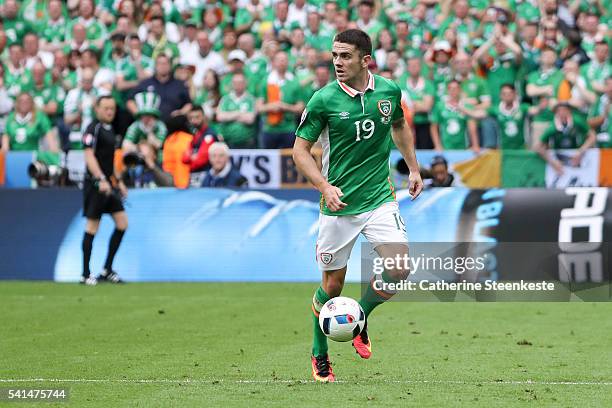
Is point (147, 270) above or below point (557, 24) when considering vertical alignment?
below

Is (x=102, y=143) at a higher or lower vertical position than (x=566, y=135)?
higher

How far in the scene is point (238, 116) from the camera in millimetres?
20203

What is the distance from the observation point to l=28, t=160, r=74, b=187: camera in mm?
18750

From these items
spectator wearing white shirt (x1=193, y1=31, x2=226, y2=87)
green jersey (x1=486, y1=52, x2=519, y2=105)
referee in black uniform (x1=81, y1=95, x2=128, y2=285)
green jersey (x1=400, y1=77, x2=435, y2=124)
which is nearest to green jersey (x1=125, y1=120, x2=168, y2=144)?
spectator wearing white shirt (x1=193, y1=31, x2=226, y2=87)

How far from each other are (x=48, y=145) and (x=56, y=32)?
12.1ft

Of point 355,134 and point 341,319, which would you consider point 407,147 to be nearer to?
point 355,134

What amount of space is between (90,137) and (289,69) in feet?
16.7

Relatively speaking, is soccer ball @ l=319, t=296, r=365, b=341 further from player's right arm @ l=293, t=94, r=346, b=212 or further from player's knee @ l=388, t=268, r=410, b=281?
player's right arm @ l=293, t=94, r=346, b=212

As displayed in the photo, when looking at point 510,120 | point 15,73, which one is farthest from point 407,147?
point 15,73

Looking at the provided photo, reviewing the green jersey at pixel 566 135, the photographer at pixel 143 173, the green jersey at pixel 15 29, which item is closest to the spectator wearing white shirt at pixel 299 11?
the photographer at pixel 143 173

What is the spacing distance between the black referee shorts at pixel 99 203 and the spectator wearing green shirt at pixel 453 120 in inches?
217

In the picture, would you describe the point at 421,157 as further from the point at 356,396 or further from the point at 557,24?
the point at 356,396

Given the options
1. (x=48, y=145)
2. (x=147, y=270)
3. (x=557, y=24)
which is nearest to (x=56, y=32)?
(x=48, y=145)

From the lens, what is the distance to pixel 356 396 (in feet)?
26.0
